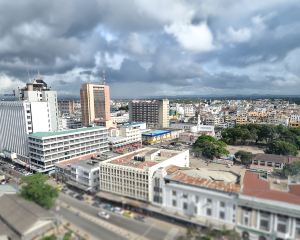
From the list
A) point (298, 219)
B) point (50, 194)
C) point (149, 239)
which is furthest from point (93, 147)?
point (298, 219)

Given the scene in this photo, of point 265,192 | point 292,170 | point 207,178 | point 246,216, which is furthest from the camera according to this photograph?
point 292,170

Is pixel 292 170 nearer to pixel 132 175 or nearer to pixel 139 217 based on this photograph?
pixel 132 175

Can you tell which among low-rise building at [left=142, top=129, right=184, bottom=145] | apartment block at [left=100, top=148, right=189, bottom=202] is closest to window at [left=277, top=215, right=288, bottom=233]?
apartment block at [left=100, top=148, right=189, bottom=202]

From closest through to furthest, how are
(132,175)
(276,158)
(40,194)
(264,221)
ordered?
(264,221)
(40,194)
(132,175)
(276,158)

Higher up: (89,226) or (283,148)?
(283,148)

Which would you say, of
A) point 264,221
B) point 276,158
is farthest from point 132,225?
point 276,158

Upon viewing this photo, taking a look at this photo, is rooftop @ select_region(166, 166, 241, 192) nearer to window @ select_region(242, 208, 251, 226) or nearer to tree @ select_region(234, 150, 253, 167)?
window @ select_region(242, 208, 251, 226)
